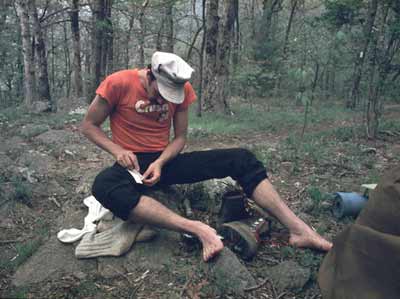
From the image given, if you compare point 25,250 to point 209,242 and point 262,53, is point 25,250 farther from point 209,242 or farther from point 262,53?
point 262,53

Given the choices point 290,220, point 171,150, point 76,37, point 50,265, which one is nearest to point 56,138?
point 171,150

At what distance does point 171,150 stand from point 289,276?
51.2 inches

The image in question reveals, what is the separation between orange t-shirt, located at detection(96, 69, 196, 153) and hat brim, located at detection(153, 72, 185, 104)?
0.25 metres

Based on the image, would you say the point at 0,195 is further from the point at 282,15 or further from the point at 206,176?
A: the point at 282,15

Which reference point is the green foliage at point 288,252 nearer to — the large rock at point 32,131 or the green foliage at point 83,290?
the green foliage at point 83,290

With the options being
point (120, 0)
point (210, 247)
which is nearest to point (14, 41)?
point (120, 0)

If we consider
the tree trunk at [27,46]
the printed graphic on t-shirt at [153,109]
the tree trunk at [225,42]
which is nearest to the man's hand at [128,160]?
the printed graphic on t-shirt at [153,109]

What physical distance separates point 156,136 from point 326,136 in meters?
4.15

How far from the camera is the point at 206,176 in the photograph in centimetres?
315

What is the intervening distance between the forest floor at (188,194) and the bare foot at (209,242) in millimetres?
126

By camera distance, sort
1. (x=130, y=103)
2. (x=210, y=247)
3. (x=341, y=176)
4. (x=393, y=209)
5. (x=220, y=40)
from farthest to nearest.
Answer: (x=220, y=40), (x=341, y=176), (x=130, y=103), (x=210, y=247), (x=393, y=209)

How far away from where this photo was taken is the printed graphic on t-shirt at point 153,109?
3119 mm

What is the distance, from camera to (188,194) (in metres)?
3.63

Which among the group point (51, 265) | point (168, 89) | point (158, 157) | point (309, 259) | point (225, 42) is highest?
point (225, 42)
